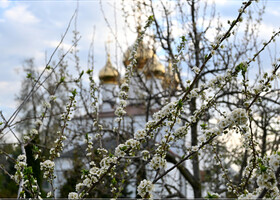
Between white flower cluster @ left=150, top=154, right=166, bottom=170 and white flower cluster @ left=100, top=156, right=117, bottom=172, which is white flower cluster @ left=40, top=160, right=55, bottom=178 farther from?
white flower cluster @ left=150, top=154, right=166, bottom=170

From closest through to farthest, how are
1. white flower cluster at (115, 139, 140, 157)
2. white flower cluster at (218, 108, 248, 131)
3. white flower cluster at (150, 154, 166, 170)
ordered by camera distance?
white flower cluster at (218, 108, 248, 131) < white flower cluster at (150, 154, 166, 170) < white flower cluster at (115, 139, 140, 157)

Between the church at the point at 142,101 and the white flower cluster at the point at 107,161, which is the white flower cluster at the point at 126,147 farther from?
the church at the point at 142,101

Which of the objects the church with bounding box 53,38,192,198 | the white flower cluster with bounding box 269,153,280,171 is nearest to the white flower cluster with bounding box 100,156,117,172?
the white flower cluster with bounding box 269,153,280,171

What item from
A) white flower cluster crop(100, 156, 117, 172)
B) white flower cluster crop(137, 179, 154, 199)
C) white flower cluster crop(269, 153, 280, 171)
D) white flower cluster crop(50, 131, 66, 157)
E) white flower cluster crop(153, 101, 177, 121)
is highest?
white flower cluster crop(153, 101, 177, 121)

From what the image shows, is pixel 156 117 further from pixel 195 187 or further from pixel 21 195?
pixel 195 187

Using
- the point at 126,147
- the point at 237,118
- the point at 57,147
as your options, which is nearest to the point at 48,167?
the point at 57,147

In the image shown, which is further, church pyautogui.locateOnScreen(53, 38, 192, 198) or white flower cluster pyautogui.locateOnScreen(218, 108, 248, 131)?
church pyautogui.locateOnScreen(53, 38, 192, 198)

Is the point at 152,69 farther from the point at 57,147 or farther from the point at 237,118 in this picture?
the point at 237,118

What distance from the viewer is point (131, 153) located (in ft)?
6.20

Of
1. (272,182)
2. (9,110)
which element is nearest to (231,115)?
(272,182)

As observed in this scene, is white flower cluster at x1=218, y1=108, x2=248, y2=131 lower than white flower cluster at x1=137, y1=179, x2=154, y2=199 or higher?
higher

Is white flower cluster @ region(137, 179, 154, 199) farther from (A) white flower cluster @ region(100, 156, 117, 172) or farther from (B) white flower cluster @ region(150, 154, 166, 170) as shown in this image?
(A) white flower cluster @ region(100, 156, 117, 172)

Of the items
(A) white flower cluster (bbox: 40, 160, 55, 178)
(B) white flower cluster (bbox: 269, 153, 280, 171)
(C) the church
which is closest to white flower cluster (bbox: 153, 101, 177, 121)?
(B) white flower cluster (bbox: 269, 153, 280, 171)

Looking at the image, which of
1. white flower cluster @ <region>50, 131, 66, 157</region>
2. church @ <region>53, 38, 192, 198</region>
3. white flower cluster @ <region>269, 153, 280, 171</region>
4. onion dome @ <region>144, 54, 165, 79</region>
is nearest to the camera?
white flower cluster @ <region>269, 153, 280, 171</region>
